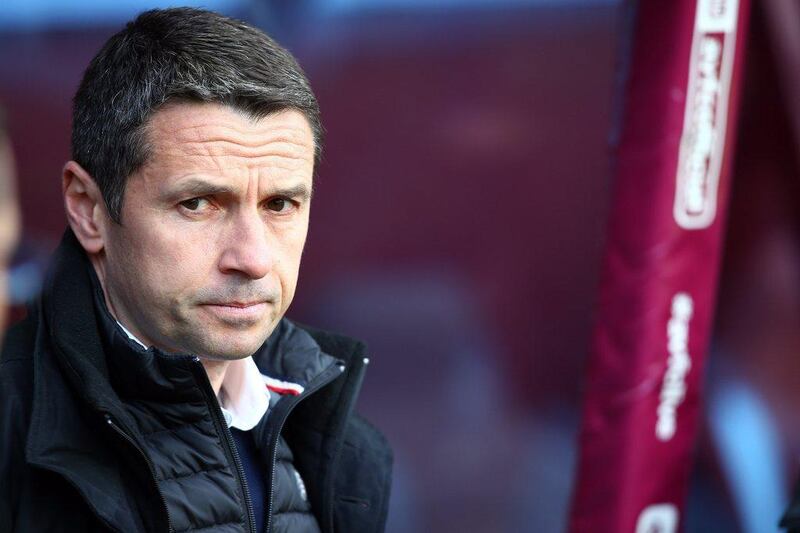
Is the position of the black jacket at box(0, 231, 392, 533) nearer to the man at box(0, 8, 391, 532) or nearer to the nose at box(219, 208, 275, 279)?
the man at box(0, 8, 391, 532)

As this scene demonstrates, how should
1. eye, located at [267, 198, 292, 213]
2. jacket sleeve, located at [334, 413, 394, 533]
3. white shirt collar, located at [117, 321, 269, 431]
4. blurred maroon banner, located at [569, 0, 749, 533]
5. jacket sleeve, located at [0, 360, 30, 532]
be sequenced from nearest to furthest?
jacket sleeve, located at [0, 360, 30, 532], eye, located at [267, 198, 292, 213], white shirt collar, located at [117, 321, 269, 431], jacket sleeve, located at [334, 413, 394, 533], blurred maroon banner, located at [569, 0, 749, 533]

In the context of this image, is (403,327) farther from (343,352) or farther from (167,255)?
(167,255)

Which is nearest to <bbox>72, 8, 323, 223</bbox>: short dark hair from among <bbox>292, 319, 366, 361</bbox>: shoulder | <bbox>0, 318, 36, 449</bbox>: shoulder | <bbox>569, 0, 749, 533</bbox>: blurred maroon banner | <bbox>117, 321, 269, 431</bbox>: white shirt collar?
<bbox>0, 318, 36, 449</bbox>: shoulder

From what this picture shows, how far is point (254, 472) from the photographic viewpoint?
1743mm

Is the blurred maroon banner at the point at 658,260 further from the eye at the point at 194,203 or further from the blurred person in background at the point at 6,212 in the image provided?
the eye at the point at 194,203

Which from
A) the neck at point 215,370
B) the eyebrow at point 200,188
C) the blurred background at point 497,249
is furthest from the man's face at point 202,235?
the blurred background at point 497,249

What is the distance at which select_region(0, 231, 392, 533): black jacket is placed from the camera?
4.79 ft

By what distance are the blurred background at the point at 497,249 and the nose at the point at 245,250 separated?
1.38 metres

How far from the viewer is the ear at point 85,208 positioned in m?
1.63

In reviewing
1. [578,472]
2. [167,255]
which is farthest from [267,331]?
[578,472]

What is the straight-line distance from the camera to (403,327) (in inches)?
124

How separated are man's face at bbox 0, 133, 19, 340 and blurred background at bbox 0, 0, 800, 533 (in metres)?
0.66

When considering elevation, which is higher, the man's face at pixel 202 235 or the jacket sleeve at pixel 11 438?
the man's face at pixel 202 235

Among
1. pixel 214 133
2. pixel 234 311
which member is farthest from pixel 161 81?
pixel 234 311
